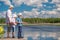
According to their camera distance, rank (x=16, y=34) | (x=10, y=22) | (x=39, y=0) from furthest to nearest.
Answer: (x=39, y=0) → (x=16, y=34) → (x=10, y=22)

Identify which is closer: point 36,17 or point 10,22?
point 10,22

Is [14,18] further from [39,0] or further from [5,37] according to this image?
[39,0]

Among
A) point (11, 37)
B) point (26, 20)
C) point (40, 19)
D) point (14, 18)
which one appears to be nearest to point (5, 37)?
point (11, 37)

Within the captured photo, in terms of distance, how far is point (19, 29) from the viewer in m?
7.84

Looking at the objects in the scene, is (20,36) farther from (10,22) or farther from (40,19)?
(40,19)

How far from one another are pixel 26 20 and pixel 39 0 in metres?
0.92

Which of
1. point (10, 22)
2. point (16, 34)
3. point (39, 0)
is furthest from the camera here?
point (39, 0)

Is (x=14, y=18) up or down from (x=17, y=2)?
down

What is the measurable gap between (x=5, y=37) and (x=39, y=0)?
2.12m

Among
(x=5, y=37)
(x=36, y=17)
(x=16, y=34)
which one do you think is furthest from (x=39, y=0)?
(x=5, y=37)

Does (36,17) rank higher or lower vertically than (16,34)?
higher

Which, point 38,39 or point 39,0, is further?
point 39,0

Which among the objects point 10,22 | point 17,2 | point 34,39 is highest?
point 17,2

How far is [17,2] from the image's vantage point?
8.84 meters
